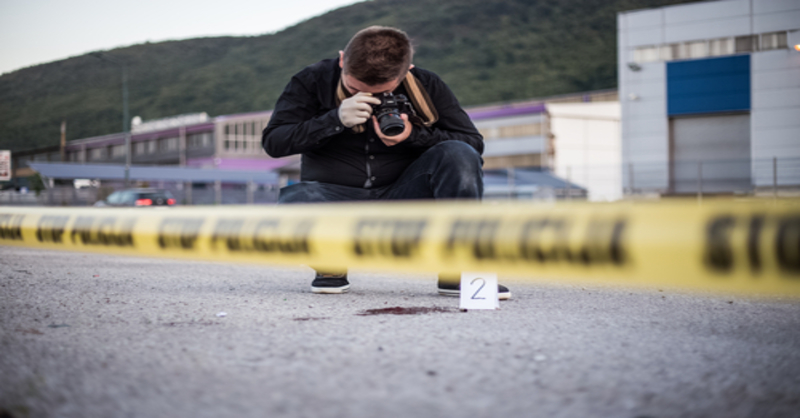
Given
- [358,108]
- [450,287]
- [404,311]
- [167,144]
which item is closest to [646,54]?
[450,287]

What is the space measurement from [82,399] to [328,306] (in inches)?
54.1

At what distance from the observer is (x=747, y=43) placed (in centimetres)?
2809

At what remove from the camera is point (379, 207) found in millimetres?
1699

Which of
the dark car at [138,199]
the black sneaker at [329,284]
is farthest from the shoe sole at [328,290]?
the dark car at [138,199]

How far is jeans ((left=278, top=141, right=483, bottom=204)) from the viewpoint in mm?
2943

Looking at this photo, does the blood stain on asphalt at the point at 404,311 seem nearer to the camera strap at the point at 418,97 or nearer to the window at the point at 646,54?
the camera strap at the point at 418,97

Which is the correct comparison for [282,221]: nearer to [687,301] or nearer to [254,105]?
[687,301]

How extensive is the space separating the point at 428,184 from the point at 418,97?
0.46 meters

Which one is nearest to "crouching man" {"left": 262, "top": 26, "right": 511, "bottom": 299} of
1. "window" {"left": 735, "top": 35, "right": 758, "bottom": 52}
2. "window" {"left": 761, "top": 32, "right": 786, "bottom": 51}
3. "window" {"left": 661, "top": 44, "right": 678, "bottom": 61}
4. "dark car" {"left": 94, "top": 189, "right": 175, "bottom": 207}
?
"dark car" {"left": 94, "top": 189, "right": 175, "bottom": 207}

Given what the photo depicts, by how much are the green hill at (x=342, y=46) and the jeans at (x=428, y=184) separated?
83637 mm

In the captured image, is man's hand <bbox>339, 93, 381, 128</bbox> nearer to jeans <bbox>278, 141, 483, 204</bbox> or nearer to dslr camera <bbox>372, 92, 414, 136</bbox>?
dslr camera <bbox>372, 92, 414, 136</bbox>

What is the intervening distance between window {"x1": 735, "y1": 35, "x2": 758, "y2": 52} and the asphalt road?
98.2 feet

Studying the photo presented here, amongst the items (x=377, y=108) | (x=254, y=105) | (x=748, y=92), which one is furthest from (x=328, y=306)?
(x=254, y=105)

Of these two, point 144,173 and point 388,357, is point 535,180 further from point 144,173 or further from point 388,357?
point 388,357
